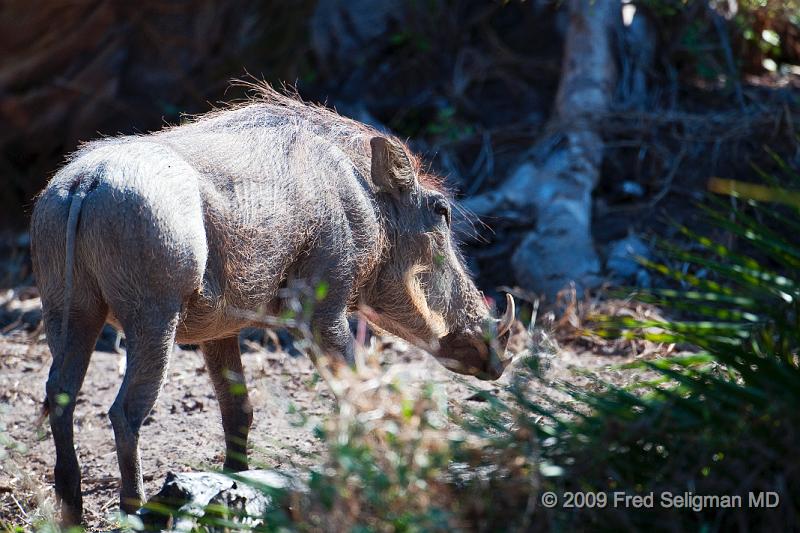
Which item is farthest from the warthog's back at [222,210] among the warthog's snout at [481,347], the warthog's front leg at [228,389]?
the warthog's snout at [481,347]

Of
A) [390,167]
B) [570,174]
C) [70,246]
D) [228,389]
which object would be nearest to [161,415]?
[228,389]

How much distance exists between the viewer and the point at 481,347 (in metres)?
4.39

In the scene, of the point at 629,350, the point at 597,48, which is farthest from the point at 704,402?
the point at 597,48

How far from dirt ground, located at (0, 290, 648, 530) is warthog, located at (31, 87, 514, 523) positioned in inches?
10.4

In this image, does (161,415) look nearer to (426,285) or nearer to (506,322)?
(426,285)

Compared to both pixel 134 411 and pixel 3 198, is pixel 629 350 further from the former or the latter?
pixel 3 198

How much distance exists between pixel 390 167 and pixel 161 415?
159cm

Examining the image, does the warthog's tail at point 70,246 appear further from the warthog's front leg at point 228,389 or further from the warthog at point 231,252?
the warthog's front leg at point 228,389

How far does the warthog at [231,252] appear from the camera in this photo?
3.06 meters

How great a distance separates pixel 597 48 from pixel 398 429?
5.27 metres

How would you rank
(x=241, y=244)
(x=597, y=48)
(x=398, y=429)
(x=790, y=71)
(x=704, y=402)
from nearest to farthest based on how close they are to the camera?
(x=398, y=429)
(x=704, y=402)
(x=241, y=244)
(x=597, y=48)
(x=790, y=71)

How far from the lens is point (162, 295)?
3090mm

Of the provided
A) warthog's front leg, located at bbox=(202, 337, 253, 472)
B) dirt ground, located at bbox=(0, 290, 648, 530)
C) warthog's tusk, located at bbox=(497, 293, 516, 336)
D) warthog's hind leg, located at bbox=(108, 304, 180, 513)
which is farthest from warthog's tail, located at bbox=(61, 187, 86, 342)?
warthog's tusk, located at bbox=(497, 293, 516, 336)

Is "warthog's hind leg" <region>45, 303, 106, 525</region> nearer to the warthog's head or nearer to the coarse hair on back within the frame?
the coarse hair on back
